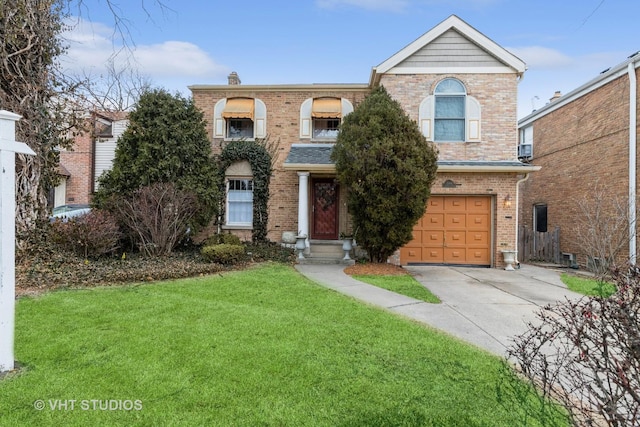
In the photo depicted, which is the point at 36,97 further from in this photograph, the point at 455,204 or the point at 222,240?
the point at 455,204

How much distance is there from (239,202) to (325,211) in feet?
10.9

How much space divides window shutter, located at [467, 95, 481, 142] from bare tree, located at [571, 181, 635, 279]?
4.08 meters

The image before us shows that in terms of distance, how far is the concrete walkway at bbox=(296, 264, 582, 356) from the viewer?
5.23 meters

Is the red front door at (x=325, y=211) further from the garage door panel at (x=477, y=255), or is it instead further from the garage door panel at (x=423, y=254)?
the garage door panel at (x=477, y=255)

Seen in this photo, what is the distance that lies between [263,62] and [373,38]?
403 centimetres

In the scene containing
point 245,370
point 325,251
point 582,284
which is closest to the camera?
point 245,370

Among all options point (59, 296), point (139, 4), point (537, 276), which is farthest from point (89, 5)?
point (537, 276)

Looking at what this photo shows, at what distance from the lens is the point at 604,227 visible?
10.5 m

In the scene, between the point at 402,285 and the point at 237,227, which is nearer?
the point at 402,285

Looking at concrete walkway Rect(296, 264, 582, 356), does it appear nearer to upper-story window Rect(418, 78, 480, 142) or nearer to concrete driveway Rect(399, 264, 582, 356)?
concrete driveway Rect(399, 264, 582, 356)

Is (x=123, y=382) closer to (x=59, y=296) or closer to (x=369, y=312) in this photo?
(x=369, y=312)

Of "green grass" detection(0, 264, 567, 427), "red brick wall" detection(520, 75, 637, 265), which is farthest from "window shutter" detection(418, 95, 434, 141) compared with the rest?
"green grass" detection(0, 264, 567, 427)

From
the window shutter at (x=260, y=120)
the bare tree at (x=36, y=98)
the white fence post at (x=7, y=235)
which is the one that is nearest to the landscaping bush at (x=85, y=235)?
the bare tree at (x=36, y=98)

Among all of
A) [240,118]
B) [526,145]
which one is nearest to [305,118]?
[240,118]
